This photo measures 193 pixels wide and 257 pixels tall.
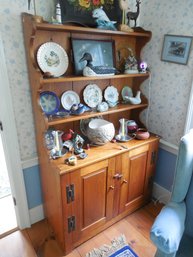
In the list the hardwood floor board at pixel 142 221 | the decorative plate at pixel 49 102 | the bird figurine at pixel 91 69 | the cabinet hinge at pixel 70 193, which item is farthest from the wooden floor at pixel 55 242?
the bird figurine at pixel 91 69

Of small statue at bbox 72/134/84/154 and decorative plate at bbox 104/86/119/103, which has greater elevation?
decorative plate at bbox 104/86/119/103

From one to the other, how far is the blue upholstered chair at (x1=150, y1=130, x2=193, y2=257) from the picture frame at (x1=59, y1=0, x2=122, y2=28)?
1.08 metres

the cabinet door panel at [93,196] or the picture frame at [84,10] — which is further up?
the picture frame at [84,10]

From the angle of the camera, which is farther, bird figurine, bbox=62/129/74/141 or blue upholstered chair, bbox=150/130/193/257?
bird figurine, bbox=62/129/74/141

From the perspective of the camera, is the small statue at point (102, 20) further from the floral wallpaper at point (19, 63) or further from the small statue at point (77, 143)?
the small statue at point (77, 143)

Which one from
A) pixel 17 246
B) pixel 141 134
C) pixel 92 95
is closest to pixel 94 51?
pixel 92 95

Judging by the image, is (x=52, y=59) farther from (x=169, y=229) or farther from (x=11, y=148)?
(x=169, y=229)

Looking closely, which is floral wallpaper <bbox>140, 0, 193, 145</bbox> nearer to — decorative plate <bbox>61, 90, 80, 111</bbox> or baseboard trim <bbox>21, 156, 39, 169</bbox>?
decorative plate <bbox>61, 90, 80, 111</bbox>

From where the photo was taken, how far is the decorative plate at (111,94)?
1.83 m

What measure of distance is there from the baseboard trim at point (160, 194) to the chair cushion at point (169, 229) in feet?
2.82

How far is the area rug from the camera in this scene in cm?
160

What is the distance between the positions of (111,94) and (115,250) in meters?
1.30

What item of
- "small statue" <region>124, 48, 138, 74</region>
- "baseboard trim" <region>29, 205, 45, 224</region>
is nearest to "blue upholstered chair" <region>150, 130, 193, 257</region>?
"small statue" <region>124, 48, 138, 74</region>

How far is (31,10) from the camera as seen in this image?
137 centimetres
